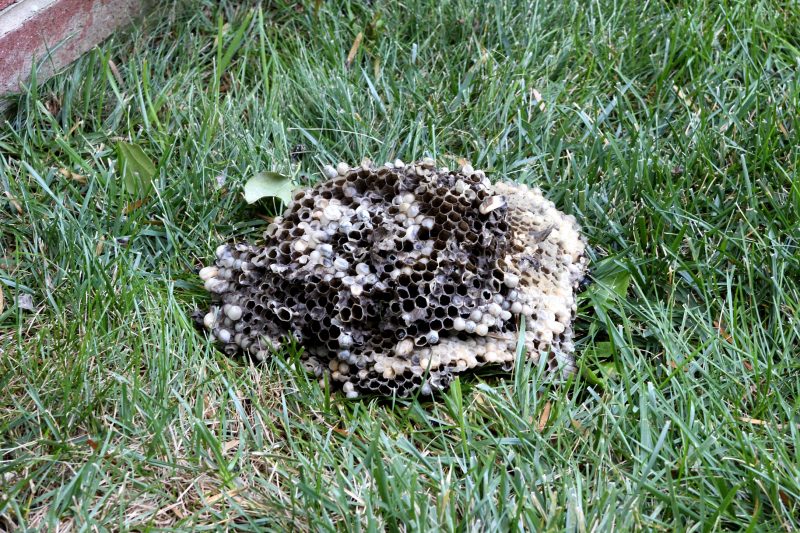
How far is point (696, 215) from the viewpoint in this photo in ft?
9.52

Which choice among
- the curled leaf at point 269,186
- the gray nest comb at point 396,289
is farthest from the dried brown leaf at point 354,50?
the gray nest comb at point 396,289

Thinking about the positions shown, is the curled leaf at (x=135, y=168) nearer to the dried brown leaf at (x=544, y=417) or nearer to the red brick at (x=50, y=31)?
the red brick at (x=50, y=31)

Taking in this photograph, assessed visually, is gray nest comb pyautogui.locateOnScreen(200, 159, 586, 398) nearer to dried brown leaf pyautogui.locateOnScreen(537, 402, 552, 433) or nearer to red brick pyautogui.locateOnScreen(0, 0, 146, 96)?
dried brown leaf pyautogui.locateOnScreen(537, 402, 552, 433)

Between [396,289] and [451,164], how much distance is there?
0.84 meters

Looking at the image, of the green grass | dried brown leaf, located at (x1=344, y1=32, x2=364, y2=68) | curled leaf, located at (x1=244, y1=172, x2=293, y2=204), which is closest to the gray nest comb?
the green grass

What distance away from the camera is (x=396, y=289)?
94.0 inches

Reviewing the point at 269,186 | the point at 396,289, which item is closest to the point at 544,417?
the point at 396,289

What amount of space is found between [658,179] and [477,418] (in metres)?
1.18

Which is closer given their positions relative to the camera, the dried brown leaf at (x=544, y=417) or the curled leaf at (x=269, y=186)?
the dried brown leaf at (x=544, y=417)

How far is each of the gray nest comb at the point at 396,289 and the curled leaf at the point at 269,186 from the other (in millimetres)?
316

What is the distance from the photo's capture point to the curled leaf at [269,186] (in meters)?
2.92

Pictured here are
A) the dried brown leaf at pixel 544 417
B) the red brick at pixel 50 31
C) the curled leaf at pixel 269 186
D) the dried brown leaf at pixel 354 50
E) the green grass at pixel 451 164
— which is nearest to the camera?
the green grass at pixel 451 164

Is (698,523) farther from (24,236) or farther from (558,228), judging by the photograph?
(24,236)

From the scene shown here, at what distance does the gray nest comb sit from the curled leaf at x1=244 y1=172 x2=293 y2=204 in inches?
12.4
